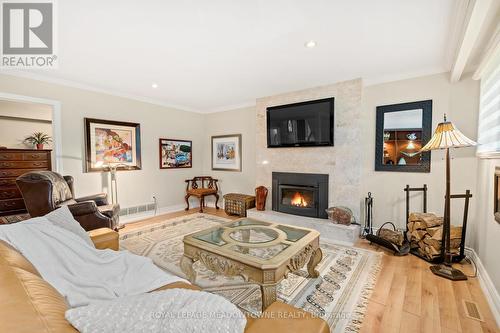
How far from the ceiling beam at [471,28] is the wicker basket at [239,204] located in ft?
12.0

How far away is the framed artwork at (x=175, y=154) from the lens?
4.97 meters

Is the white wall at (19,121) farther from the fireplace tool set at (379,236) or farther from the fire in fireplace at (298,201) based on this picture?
the fireplace tool set at (379,236)

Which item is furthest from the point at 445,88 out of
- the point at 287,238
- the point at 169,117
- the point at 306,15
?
the point at 169,117

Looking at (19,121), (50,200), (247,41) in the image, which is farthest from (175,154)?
(19,121)

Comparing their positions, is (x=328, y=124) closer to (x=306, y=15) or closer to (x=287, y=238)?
(x=306, y=15)

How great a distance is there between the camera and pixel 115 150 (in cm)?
418

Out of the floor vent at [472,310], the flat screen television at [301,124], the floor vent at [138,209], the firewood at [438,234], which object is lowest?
the floor vent at [472,310]

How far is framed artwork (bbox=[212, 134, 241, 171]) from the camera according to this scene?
205 inches

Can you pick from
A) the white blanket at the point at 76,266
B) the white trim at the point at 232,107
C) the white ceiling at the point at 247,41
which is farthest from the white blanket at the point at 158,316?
the white trim at the point at 232,107

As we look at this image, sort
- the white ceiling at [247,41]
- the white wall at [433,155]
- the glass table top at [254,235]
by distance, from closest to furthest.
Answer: the white ceiling at [247,41] → the glass table top at [254,235] → the white wall at [433,155]

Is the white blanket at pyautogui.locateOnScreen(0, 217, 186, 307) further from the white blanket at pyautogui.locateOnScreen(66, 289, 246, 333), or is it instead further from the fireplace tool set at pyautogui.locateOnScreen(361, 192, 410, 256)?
the fireplace tool set at pyautogui.locateOnScreen(361, 192, 410, 256)

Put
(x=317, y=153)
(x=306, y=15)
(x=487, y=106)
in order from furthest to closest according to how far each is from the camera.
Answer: (x=317, y=153)
(x=487, y=106)
(x=306, y=15)

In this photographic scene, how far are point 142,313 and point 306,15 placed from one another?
2316mm

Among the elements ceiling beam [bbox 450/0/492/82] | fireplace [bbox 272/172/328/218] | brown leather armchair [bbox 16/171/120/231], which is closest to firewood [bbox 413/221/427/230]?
fireplace [bbox 272/172/328/218]
